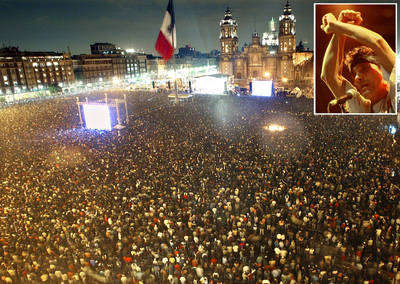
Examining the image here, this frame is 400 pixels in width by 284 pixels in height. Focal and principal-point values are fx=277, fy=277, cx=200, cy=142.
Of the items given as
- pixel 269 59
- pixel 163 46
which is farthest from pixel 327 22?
pixel 269 59

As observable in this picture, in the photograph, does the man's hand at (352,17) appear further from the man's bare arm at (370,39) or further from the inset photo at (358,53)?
the man's bare arm at (370,39)

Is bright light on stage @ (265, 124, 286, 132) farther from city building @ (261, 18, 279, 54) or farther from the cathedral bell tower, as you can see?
city building @ (261, 18, 279, 54)

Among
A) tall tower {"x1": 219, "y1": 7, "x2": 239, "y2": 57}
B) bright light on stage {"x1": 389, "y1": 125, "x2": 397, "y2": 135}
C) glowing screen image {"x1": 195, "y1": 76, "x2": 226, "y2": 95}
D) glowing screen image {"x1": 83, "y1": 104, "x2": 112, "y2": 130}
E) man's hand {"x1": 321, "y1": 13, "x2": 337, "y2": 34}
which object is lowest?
bright light on stage {"x1": 389, "y1": 125, "x2": 397, "y2": 135}

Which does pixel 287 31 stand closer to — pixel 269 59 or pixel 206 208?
pixel 269 59

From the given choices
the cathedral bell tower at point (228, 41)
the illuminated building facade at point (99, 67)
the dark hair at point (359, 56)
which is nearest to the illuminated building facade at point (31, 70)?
the illuminated building facade at point (99, 67)

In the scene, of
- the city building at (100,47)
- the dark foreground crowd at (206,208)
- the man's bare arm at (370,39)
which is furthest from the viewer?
the city building at (100,47)

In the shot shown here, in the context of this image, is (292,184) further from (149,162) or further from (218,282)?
(149,162)

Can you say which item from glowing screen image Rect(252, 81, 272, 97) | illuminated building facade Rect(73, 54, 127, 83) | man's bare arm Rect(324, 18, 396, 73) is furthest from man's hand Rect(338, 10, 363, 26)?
illuminated building facade Rect(73, 54, 127, 83)
